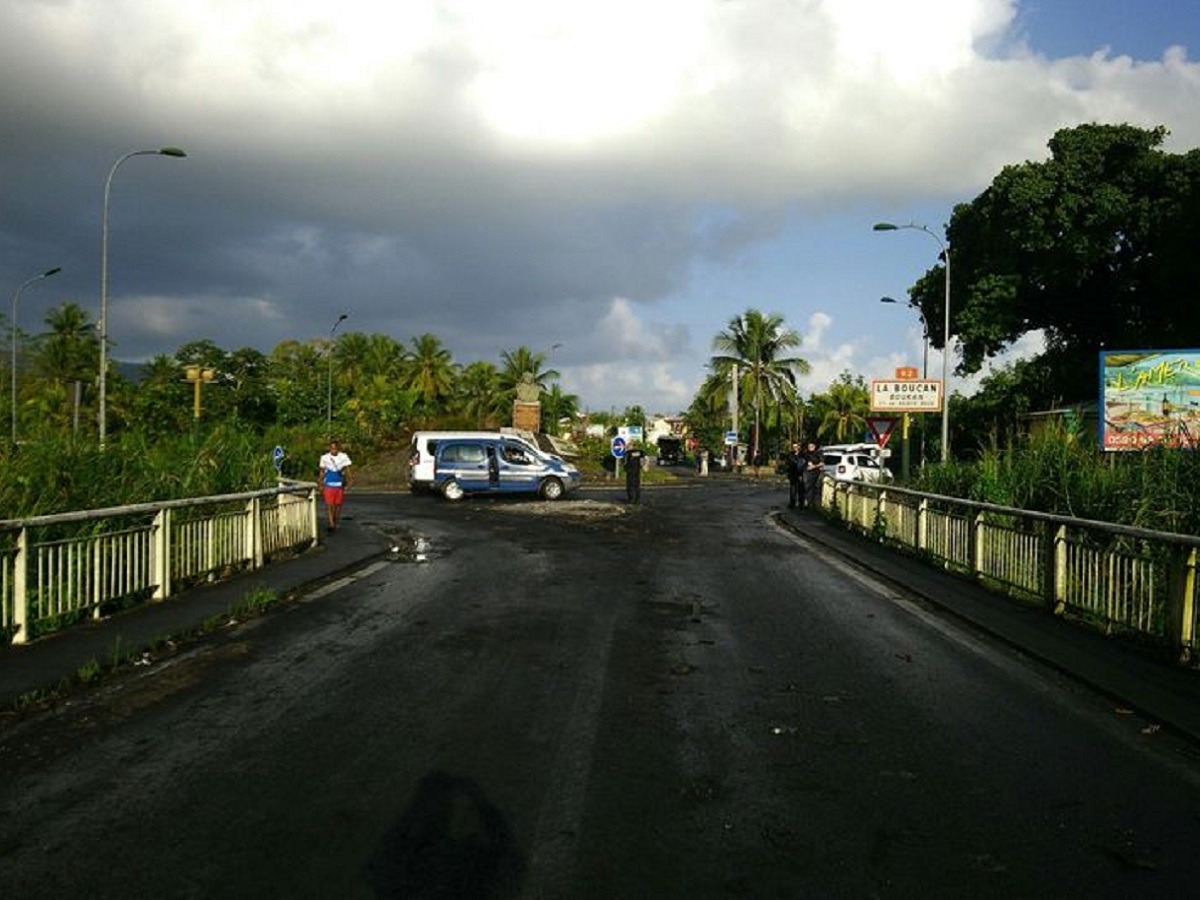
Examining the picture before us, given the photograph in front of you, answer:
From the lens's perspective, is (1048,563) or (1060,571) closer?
(1060,571)

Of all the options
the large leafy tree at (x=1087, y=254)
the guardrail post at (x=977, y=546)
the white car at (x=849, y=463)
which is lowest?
the guardrail post at (x=977, y=546)

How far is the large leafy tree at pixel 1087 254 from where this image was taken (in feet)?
125

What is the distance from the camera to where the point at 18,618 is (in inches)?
311

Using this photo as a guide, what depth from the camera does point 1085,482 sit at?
11.7m

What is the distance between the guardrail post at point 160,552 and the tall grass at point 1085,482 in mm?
9713

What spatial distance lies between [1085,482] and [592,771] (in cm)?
878

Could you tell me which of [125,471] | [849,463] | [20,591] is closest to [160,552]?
Answer: [125,471]

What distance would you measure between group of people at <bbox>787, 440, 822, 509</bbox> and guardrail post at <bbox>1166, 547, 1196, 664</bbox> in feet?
65.3

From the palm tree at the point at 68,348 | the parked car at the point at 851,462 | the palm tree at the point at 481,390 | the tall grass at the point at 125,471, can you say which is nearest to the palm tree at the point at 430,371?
the palm tree at the point at 481,390

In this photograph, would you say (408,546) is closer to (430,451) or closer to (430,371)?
(430,451)

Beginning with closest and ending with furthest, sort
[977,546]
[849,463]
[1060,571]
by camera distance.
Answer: [1060,571] < [977,546] < [849,463]

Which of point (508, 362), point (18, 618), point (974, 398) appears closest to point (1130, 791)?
point (18, 618)

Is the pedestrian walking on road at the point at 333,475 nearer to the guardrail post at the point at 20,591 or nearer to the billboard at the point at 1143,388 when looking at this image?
the guardrail post at the point at 20,591

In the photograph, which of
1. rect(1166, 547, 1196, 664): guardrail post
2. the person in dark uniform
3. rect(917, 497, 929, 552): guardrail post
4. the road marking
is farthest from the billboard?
rect(1166, 547, 1196, 664): guardrail post
